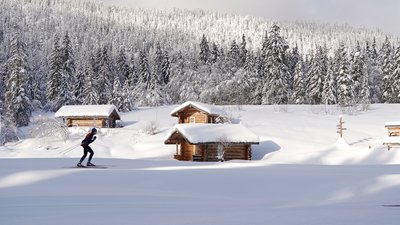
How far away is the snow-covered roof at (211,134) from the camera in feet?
121

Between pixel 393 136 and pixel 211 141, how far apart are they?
16542mm

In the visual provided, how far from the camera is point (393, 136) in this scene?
41062mm

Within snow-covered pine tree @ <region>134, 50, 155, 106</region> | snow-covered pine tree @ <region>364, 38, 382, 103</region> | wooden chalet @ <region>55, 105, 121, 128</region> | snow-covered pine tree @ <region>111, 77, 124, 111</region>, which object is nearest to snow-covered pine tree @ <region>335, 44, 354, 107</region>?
snow-covered pine tree @ <region>364, 38, 382, 103</region>

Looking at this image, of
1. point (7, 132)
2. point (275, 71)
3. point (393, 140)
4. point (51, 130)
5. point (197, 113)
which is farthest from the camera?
point (275, 71)

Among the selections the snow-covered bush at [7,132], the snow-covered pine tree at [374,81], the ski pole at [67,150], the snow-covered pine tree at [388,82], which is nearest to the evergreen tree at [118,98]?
the snow-covered bush at [7,132]

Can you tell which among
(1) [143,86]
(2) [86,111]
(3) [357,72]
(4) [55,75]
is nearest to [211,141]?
(2) [86,111]

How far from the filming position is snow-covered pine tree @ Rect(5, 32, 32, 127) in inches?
2206

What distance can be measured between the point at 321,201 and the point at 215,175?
4.01 metres

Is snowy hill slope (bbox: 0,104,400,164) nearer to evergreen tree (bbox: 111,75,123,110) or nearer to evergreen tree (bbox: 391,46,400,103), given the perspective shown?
evergreen tree (bbox: 111,75,123,110)

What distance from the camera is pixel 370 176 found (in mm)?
15469

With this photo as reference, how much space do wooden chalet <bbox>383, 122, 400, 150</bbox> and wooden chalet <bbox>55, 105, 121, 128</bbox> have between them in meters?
29.0

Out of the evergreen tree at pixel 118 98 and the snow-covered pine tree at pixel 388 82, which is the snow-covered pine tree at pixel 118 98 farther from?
the snow-covered pine tree at pixel 388 82

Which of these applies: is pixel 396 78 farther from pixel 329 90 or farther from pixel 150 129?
pixel 150 129

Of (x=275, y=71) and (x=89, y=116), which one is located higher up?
(x=275, y=71)
